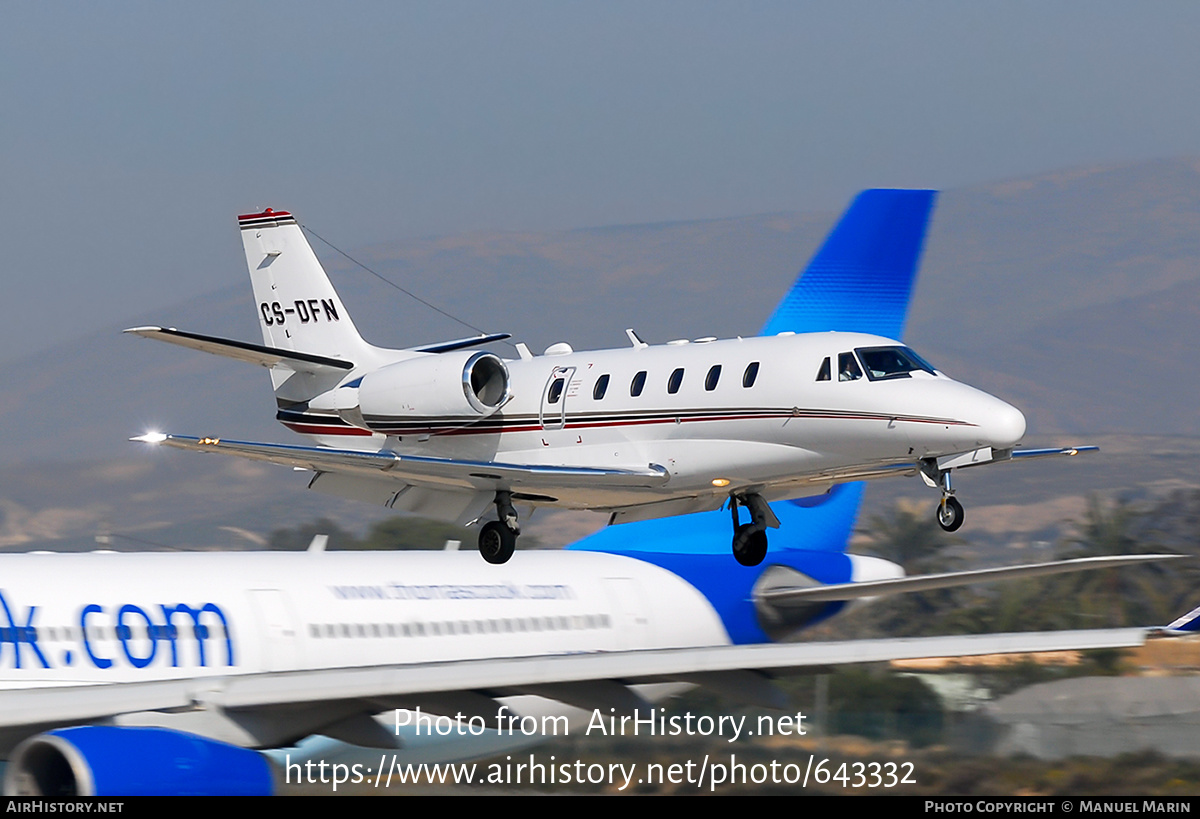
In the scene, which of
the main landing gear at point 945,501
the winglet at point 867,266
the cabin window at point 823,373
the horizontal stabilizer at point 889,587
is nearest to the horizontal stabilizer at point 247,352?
the cabin window at point 823,373

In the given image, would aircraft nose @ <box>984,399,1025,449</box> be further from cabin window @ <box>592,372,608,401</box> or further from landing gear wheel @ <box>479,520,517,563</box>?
landing gear wheel @ <box>479,520,517,563</box>

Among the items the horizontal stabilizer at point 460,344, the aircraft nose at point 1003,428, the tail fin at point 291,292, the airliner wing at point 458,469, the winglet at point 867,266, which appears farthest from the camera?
the winglet at point 867,266

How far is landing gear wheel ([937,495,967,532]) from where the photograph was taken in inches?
737

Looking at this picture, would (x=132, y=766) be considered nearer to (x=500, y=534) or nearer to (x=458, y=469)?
(x=500, y=534)

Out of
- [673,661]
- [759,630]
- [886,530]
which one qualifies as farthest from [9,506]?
[673,661]

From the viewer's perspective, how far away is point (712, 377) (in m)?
21.4

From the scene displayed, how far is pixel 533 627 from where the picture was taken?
35.8 metres

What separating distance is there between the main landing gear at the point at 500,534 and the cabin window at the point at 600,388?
6.12 feet

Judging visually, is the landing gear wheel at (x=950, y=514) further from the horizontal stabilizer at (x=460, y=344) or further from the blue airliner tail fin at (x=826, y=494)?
the blue airliner tail fin at (x=826, y=494)

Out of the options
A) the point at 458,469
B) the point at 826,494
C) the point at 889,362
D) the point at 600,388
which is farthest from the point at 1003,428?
the point at 826,494

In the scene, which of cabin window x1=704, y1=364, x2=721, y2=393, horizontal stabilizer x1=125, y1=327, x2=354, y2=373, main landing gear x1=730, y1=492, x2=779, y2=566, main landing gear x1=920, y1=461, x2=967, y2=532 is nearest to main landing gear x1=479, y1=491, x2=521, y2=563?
main landing gear x1=730, y1=492, x2=779, y2=566

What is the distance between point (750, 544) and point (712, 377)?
2.53m

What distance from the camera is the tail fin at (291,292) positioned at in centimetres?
2673
